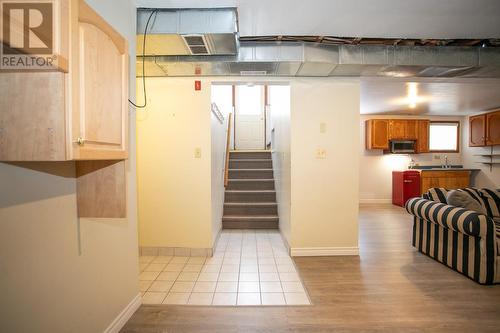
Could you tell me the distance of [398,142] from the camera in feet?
20.2

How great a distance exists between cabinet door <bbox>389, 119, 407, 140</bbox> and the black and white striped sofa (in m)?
3.28

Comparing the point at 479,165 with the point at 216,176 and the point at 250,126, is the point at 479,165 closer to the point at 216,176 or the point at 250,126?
the point at 250,126

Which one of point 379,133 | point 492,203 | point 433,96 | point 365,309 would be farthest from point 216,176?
point 379,133

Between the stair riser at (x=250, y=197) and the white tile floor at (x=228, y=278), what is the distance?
1209 mm

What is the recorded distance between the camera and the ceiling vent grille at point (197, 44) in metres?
2.08

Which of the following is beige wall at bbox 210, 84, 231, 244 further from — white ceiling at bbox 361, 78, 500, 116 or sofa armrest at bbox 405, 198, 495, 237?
sofa armrest at bbox 405, 198, 495, 237

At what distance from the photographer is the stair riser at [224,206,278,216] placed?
4.38m

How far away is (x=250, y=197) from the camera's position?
4.63m

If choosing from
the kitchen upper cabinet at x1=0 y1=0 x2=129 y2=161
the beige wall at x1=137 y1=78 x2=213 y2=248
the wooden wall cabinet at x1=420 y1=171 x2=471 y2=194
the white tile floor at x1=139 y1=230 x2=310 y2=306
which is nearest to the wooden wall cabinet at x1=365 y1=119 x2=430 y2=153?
the wooden wall cabinet at x1=420 y1=171 x2=471 y2=194

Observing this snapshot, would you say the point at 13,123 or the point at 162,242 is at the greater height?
the point at 13,123

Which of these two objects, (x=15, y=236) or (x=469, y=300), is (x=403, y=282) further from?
(x=15, y=236)

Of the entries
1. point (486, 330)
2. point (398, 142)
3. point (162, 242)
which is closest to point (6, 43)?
point (162, 242)

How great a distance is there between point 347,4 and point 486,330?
2.65 metres

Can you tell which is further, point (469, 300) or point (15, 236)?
point (469, 300)
